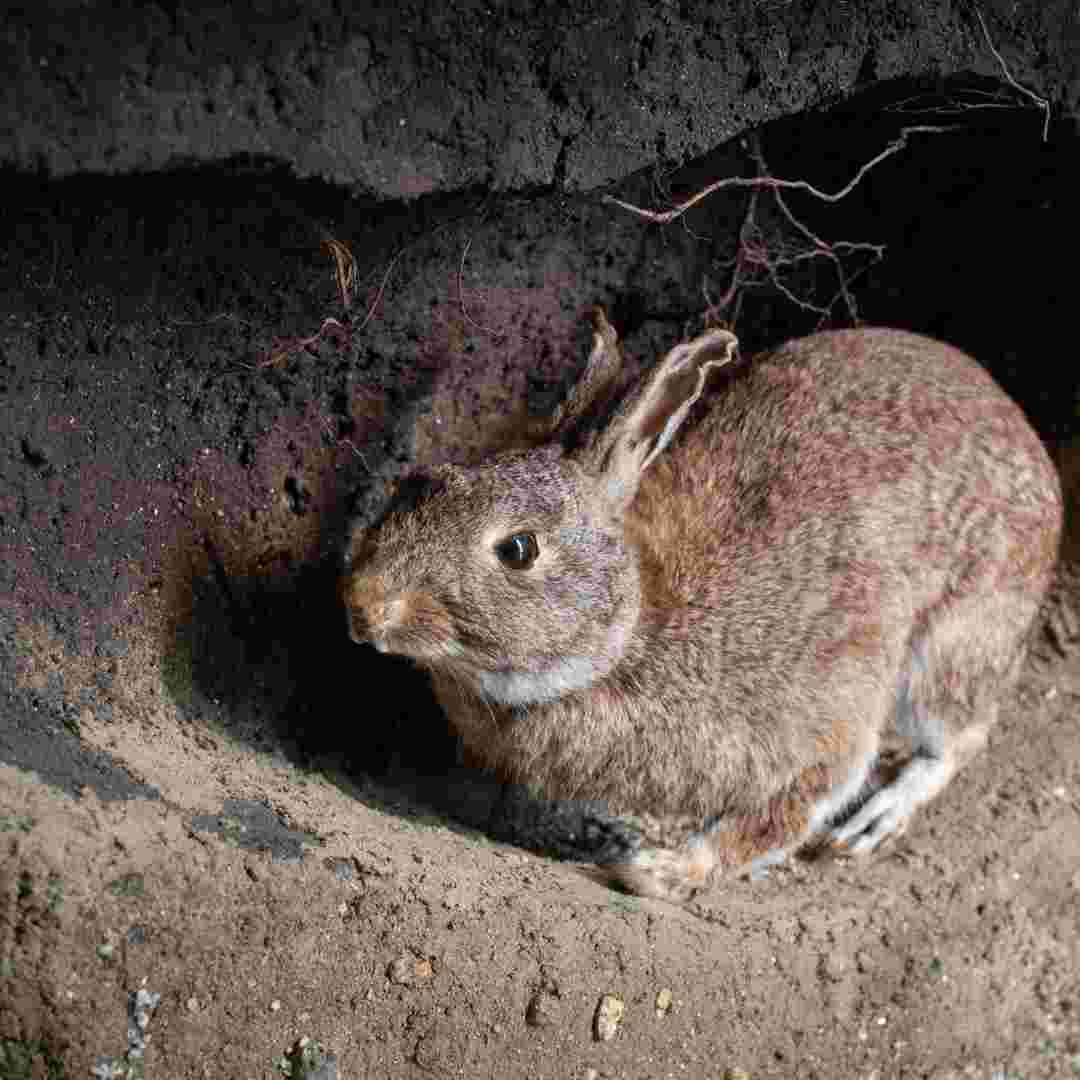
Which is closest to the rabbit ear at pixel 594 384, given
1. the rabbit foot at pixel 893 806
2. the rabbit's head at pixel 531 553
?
the rabbit's head at pixel 531 553

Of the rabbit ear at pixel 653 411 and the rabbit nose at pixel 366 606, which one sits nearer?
the rabbit nose at pixel 366 606

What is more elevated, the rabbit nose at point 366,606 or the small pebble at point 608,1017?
the rabbit nose at point 366,606

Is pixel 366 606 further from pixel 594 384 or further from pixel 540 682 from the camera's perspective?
pixel 594 384

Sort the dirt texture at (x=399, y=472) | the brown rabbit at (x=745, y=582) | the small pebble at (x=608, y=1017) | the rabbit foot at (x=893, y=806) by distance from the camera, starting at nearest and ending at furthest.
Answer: the dirt texture at (x=399, y=472), the small pebble at (x=608, y=1017), the brown rabbit at (x=745, y=582), the rabbit foot at (x=893, y=806)

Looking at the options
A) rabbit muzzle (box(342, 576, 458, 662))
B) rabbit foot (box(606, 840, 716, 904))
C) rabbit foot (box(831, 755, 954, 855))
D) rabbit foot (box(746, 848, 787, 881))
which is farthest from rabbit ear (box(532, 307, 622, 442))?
rabbit foot (box(831, 755, 954, 855))

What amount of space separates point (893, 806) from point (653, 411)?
1639 millimetres

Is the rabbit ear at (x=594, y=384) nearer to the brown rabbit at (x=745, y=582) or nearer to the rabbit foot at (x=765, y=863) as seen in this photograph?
the brown rabbit at (x=745, y=582)

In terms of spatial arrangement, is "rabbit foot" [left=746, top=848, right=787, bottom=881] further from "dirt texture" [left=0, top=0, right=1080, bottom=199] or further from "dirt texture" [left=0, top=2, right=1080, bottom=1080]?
"dirt texture" [left=0, top=0, right=1080, bottom=199]

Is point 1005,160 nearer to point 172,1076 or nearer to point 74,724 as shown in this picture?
point 74,724

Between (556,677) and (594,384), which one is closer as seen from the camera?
(556,677)

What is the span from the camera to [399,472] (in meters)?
3.94

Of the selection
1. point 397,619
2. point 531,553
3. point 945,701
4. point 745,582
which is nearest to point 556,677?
point 531,553

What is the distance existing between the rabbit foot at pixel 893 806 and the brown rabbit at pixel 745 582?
0.70 feet

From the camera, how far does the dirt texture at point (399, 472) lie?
2471 millimetres
